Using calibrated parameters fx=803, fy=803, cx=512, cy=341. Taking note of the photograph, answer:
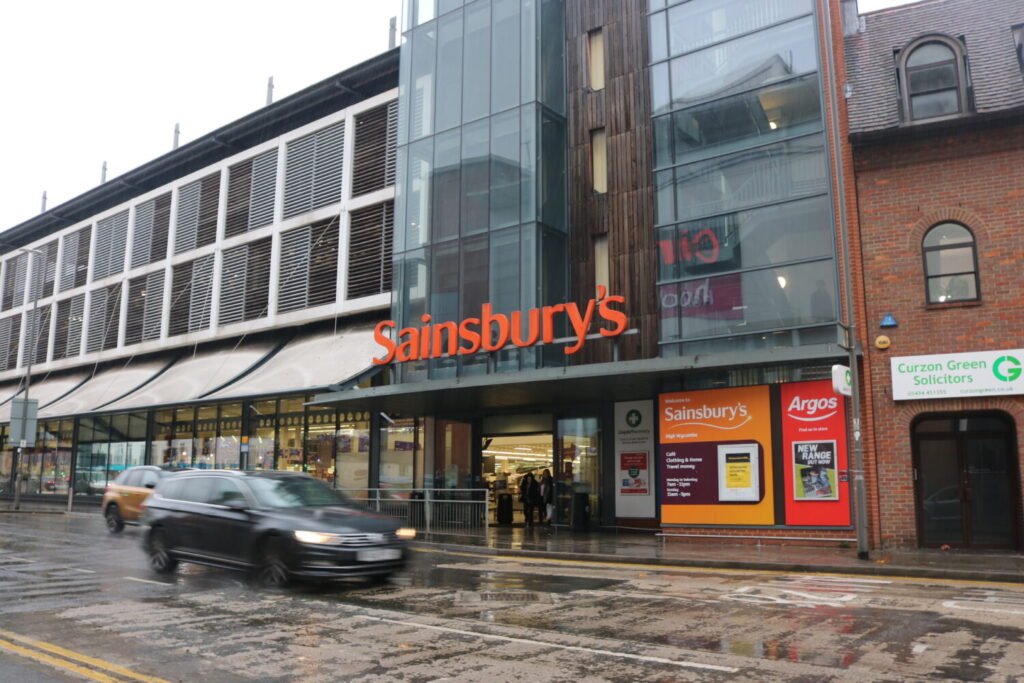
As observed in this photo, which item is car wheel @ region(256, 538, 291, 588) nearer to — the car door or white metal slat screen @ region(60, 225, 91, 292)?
the car door

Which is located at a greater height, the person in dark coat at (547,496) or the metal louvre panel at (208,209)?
the metal louvre panel at (208,209)

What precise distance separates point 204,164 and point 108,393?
10301 millimetres

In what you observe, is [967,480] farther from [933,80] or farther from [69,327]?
[69,327]

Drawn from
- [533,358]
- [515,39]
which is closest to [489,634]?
[533,358]

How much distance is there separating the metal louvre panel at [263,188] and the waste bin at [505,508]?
13942 mm

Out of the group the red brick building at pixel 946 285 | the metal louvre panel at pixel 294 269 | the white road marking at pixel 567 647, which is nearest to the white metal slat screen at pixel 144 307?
Result: the metal louvre panel at pixel 294 269

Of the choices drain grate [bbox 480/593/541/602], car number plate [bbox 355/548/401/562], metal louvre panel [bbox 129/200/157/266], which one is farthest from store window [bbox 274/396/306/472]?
drain grate [bbox 480/593/541/602]

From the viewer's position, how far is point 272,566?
10.8 m

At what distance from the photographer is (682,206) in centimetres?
1897

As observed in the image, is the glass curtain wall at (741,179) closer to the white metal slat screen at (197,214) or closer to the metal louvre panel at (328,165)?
the metal louvre panel at (328,165)

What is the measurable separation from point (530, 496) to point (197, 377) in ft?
45.1

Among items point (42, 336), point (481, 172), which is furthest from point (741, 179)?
point (42, 336)

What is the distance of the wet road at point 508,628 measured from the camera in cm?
657

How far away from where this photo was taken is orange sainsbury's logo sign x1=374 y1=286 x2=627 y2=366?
1902 cm
